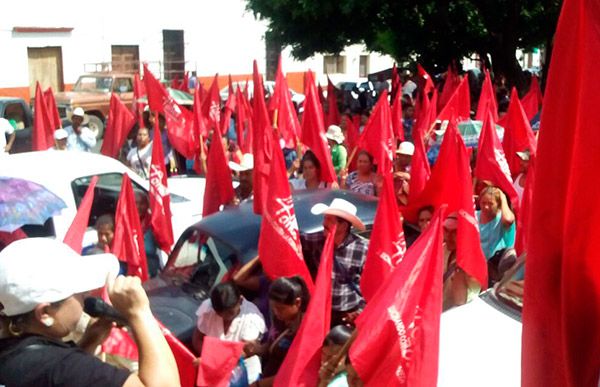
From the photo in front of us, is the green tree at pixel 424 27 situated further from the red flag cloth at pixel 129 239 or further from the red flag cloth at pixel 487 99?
the red flag cloth at pixel 129 239

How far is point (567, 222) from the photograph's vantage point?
6.06ft

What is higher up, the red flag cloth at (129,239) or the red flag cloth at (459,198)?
the red flag cloth at (459,198)

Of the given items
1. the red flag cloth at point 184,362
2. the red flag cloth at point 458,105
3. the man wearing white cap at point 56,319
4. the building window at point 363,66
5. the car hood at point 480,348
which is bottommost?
the red flag cloth at point 184,362

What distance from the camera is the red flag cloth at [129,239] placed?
597 cm

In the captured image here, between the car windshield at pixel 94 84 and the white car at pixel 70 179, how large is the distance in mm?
14699

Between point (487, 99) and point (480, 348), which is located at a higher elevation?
point (487, 99)

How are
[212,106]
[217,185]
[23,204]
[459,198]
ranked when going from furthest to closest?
[212,106], [217,185], [23,204], [459,198]

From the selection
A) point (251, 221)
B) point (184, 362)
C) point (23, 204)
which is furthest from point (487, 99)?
point (184, 362)

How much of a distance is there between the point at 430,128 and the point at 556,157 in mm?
7998

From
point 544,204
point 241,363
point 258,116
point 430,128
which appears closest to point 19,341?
point 544,204

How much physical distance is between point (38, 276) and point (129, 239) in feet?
11.9

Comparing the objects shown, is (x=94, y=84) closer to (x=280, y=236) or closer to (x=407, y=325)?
(x=280, y=236)

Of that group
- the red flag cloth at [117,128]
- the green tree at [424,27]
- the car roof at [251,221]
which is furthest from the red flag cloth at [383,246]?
the green tree at [424,27]

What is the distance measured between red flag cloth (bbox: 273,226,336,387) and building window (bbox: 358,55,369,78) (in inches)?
1566
